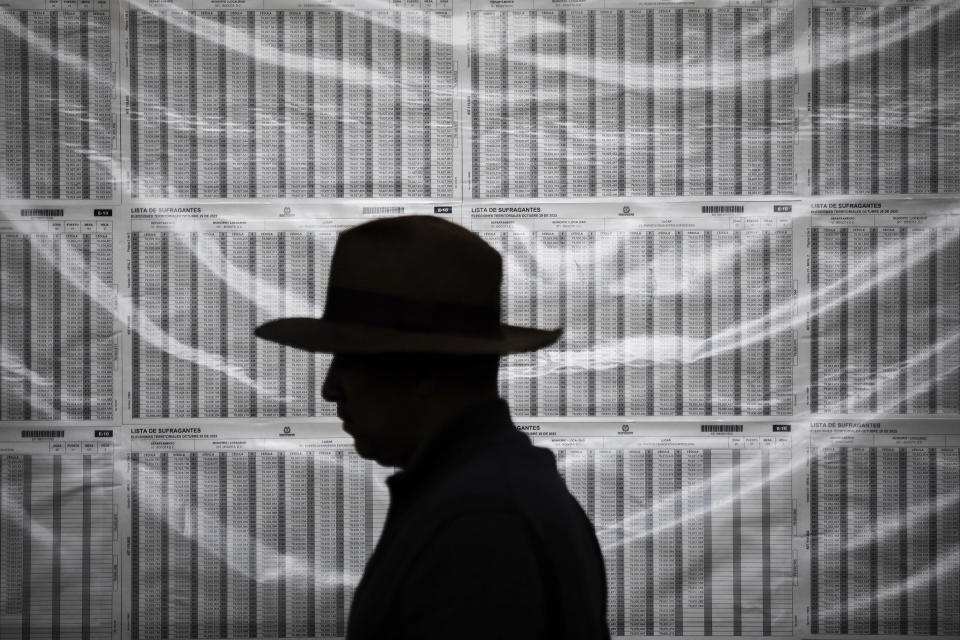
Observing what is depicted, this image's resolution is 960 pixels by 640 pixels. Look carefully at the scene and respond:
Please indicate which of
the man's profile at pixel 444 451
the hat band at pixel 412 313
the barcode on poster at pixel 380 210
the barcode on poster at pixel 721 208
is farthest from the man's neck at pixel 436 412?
the barcode on poster at pixel 721 208

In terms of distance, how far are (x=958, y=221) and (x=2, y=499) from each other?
2.73 metres

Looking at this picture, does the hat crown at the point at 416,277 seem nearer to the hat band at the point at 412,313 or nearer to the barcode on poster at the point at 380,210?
the hat band at the point at 412,313

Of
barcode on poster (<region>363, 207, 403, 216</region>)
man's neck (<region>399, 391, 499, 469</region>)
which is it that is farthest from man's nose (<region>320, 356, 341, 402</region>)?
barcode on poster (<region>363, 207, 403, 216</region>)

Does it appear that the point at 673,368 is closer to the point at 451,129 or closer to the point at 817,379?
the point at 817,379

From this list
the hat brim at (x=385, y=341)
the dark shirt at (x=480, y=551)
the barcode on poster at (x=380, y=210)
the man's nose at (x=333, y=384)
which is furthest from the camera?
the barcode on poster at (x=380, y=210)

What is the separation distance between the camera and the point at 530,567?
914mm

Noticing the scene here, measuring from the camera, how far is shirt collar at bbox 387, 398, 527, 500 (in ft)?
3.37

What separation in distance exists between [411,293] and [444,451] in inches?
9.4

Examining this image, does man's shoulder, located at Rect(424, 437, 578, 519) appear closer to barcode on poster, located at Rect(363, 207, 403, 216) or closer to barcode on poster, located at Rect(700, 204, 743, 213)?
barcode on poster, located at Rect(363, 207, 403, 216)

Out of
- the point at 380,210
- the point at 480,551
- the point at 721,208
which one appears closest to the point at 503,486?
the point at 480,551

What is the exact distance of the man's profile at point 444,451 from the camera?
0.90 metres

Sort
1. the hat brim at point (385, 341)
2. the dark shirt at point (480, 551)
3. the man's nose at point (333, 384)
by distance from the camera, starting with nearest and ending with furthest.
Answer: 1. the dark shirt at point (480, 551)
2. the hat brim at point (385, 341)
3. the man's nose at point (333, 384)

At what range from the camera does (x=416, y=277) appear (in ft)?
3.51

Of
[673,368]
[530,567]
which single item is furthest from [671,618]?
[530,567]
